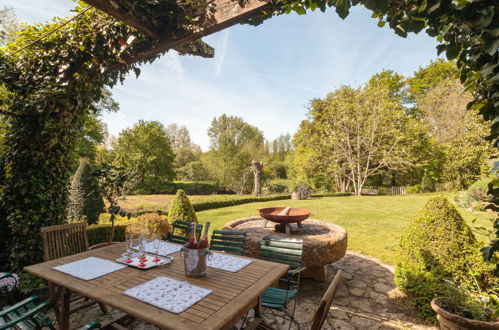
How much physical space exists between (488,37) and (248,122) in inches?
1035

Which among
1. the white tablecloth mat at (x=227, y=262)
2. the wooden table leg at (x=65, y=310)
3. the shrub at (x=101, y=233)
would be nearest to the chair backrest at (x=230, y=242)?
the white tablecloth mat at (x=227, y=262)

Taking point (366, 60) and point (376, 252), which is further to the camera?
point (366, 60)

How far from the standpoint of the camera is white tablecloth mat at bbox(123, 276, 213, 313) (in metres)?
1.67

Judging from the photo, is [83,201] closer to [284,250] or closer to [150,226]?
[150,226]

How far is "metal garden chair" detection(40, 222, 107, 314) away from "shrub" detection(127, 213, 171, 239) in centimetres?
220

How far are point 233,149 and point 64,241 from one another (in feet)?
69.4

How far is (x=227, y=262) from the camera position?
98.3 inches

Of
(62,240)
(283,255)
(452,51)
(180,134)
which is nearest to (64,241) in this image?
(62,240)

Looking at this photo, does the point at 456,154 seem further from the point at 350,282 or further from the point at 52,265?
the point at 52,265

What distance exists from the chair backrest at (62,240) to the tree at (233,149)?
60.9 feet

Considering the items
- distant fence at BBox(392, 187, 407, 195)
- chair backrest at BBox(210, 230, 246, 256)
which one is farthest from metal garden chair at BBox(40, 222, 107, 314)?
distant fence at BBox(392, 187, 407, 195)

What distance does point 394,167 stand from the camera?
1719cm

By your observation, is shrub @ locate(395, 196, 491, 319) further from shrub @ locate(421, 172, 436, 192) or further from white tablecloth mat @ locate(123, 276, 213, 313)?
shrub @ locate(421, 172, 436, 192)

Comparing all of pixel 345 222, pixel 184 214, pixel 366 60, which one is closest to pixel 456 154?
pixel 366 60
